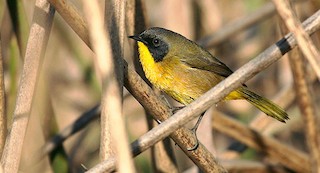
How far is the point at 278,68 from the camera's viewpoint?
4590 millimetres

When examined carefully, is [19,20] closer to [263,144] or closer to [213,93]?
[213,93]

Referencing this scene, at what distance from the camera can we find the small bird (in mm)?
3115

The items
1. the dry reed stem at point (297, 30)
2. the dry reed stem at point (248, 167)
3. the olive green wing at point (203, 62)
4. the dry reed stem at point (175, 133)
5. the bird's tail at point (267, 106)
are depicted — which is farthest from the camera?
the dry reed stem at point (248, 167)

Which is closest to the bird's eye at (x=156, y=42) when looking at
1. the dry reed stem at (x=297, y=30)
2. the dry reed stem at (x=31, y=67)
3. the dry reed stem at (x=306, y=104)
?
the dry reed stem at (x=306, y=104)

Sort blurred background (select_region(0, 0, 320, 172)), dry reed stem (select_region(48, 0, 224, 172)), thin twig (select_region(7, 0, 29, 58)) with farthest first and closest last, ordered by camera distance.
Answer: blurred background (select_region(0, 0, 320, 172))
thin twig (select_region(7, 0, 29, 58))
dry reed stem (select_region(48, 0, 224, 172))

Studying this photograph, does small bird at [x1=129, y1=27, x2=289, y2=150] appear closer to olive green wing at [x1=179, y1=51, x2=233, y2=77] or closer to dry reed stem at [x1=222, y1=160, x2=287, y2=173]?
olive green wing at [x1=179, y1=51, x2=233, y2=77]

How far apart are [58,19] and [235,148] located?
1.42 m

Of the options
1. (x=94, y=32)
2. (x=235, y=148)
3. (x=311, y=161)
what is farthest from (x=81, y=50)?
(x=94, y=32)

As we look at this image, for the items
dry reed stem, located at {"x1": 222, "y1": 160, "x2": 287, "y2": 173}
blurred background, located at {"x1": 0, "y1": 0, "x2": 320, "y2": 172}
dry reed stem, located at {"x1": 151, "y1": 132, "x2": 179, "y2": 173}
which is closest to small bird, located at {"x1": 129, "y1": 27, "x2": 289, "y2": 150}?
dry reed stem, located at {"x1": 151, "y1": 132, "x2": 179, "y2": 173}

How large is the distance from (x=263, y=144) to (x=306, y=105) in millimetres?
468

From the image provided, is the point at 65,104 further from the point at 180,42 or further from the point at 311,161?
the point at 311,161

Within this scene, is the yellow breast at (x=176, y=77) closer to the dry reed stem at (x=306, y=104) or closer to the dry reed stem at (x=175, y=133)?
the dry reed stem at (x=306, y=104)

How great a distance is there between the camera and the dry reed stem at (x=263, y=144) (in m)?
3.69

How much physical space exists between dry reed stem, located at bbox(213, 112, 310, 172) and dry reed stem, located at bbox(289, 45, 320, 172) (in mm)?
230
